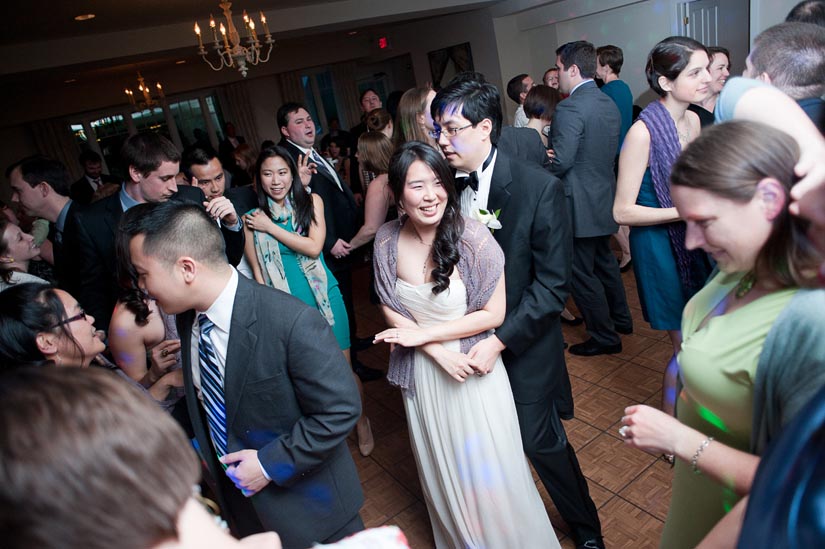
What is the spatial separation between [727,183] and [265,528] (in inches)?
61.9

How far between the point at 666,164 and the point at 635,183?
14cm

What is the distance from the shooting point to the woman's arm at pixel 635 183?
2.25 meters

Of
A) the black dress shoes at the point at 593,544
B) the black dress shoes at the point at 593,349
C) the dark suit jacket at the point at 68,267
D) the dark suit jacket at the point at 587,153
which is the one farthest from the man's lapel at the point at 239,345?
the black dress shoes at the point at 593,349

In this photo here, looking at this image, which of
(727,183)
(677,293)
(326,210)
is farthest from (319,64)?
(727,183)

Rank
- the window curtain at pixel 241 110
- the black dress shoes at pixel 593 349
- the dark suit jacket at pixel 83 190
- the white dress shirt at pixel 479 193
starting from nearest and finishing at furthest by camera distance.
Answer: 1. the white dress shirt at pixel 479 193
2. the black dress shoes at pixel 593 349
3. the dark suit jacket at pixel 83 190
4. the window curtain at pixel 241 110

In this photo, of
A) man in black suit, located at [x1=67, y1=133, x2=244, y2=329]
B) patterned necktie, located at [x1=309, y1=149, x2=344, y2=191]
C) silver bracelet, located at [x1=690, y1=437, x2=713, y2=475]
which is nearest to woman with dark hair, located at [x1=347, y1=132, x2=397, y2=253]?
patterned necktie, located at [x1=309, y1=149, x2=344, y2=191]

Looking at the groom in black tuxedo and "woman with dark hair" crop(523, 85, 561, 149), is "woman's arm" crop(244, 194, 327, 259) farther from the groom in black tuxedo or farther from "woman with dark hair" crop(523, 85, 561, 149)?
"woman with dark hair" crop(523, 85, 561, 149)

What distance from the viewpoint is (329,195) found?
328 cm

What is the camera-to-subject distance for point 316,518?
5.30ft

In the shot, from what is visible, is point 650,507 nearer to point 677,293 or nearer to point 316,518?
point 677,293

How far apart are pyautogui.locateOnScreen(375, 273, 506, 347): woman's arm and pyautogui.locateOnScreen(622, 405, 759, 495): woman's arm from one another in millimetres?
735

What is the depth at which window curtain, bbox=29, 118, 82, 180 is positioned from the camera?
1053 centimetres

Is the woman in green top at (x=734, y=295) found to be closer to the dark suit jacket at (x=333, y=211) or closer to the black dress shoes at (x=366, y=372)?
the dark suit jacket at (x=333, y=211)

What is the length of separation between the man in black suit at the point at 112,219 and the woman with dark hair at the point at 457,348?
1.03 metres
